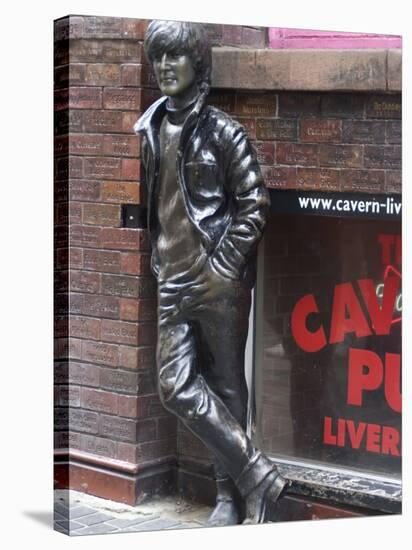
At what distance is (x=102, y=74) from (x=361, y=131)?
3.99 ft

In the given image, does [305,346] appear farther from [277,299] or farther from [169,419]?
[169,419]

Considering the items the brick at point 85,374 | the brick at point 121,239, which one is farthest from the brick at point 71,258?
the brick at point 85,374

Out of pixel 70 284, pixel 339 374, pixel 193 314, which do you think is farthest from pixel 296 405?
pixel 70 284

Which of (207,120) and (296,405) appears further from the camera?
(296,405)

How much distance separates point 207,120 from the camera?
718 cm

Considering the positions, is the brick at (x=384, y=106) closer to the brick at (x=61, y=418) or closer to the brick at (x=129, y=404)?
the brick at (x=129, y=404)

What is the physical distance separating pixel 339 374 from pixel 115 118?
1608mm

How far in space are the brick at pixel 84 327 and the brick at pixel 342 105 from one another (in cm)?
141

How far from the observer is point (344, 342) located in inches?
299

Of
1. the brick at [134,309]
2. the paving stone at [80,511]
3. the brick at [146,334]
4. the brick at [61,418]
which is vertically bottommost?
the paving stone at [80,511]

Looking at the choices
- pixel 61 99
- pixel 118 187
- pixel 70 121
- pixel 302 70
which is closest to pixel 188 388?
pixel 118 187

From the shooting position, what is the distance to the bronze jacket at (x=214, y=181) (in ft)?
23.4

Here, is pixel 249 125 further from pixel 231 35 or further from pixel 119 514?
pixel 119 514

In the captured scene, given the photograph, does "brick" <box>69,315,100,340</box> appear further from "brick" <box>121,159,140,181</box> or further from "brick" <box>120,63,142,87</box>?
"brick" <box>120,63,142,87</box>
